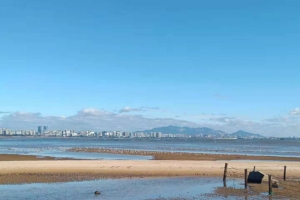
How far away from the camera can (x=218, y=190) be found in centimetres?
2852

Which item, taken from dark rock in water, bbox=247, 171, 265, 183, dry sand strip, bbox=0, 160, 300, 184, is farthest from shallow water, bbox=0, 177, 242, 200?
dry sand strip, bbox=0, 160, 300, 184

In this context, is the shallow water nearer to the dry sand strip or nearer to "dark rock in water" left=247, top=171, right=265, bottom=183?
"dark rock in water" left=247, top=171, right=265, bottom=183

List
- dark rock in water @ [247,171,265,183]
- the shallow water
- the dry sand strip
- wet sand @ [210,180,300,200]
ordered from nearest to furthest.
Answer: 1. the shallow water
2. wet sand @ [210,180,300,200]
3. dark rock in water @ [247,171,265,183]
4. the dry sand strip

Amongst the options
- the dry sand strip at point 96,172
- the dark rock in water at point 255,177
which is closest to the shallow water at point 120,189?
the dark rock in water at point 255,177

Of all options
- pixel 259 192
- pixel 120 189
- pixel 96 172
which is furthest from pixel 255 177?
pixel 96 172

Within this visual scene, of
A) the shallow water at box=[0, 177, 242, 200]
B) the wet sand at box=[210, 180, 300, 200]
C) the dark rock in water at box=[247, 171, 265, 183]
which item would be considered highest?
the dark rock in water at box=[247, 171, 265, 183]

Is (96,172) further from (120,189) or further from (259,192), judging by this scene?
(259,192)

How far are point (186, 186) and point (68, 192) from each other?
9584 mm

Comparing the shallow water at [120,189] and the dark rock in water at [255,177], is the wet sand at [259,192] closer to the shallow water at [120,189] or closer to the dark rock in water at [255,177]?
the dark rock in water at [255,177]

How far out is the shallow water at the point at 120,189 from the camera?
2530cm

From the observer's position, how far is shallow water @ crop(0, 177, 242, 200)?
25.3 metres

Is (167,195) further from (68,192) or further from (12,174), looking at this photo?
(12,174)

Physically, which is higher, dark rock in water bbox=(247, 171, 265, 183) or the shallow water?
dark rock in water bbox=(247, 171, 265, 183)

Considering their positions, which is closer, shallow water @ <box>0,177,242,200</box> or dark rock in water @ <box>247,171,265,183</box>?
shallow water @ <box>0,177,242,200</box>
